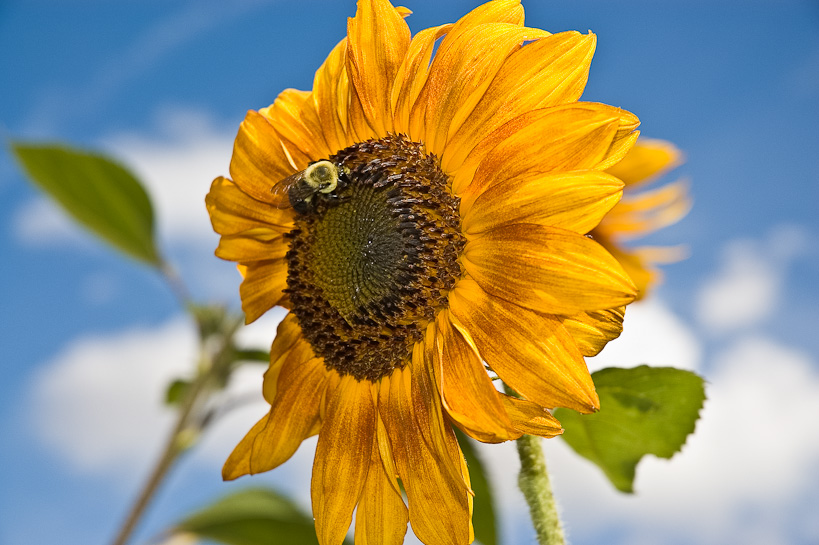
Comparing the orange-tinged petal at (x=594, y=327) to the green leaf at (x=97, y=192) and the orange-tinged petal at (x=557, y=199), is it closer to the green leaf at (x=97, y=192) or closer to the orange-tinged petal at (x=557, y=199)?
the orange-tinged petal at (x=557, y=199)

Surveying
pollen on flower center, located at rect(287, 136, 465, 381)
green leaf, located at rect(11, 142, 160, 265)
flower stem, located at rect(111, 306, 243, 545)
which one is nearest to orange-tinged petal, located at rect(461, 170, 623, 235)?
pollen on flower center, located at rect(287, 136, 465, 381)

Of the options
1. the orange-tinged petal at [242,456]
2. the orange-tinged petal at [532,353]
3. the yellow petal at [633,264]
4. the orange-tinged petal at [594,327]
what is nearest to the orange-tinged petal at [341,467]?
the orange-tinged petal at [242,456]

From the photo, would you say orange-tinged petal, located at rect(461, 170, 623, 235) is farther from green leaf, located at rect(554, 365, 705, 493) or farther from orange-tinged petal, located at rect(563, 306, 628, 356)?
green leaf, located at rect(554, 365, 705, 493)

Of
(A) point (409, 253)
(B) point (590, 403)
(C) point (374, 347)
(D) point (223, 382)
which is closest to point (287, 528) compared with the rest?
(D) point (223, 382)

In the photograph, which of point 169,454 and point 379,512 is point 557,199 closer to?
point 379,512

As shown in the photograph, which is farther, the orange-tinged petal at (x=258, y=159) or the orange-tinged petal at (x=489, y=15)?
the orange-tinged petal at (x=258, y=159)

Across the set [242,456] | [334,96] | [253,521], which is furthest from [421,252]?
[253,521]
